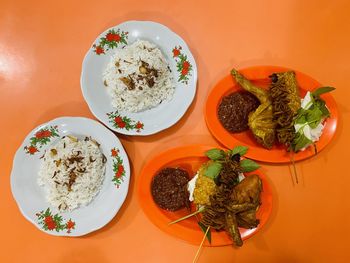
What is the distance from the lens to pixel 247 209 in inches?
95.9

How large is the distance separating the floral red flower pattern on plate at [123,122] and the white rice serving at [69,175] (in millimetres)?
297

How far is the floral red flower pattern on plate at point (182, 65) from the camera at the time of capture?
2809 mm

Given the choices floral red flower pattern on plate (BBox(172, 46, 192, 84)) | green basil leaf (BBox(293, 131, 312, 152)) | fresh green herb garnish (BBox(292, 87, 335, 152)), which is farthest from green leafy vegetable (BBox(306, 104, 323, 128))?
floral red flower pattern on plate (BBox(172, 46, 192, 84))

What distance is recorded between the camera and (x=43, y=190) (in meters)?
2.70

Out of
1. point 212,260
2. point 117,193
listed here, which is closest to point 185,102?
point 117,193

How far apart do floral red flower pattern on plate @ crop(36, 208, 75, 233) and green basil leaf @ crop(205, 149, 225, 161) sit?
120 centimetres

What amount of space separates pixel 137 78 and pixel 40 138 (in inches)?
35.4

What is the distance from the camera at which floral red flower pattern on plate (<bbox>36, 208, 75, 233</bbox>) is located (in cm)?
263

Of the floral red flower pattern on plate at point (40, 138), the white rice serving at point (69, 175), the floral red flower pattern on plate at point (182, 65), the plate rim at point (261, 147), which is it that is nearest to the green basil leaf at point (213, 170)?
the plate rim at point (261, 147)

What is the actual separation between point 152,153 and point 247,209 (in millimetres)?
933

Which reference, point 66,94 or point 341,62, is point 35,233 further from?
point 341,62

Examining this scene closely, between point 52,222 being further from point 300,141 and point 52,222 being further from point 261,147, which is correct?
point 300,141

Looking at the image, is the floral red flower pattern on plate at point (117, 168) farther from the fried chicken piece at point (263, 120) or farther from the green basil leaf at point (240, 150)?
the fried chicken piece at point (263, 120)

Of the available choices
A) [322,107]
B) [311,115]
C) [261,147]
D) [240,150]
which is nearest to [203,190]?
[240,150]
